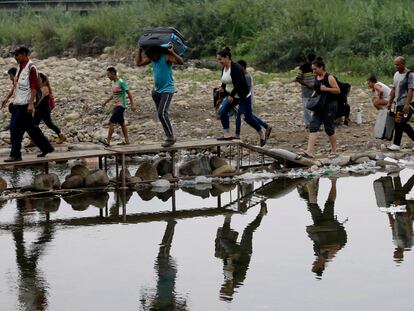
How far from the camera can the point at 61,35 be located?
41.4 meters

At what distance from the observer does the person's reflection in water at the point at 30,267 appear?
33.0ft

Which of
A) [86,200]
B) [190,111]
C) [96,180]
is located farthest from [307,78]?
[190,111]

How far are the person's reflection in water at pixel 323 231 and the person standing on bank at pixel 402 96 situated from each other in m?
2.57

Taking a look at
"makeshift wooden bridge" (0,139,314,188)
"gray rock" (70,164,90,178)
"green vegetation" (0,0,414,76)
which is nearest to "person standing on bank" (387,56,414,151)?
"makeshift wooden bridge" (0,139,314,188)

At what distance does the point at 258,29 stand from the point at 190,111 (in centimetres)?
1269

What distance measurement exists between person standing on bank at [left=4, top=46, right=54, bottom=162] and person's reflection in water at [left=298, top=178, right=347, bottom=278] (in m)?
3.87

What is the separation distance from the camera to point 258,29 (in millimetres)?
35562

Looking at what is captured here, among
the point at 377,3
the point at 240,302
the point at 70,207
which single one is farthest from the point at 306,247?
the point at 377,3

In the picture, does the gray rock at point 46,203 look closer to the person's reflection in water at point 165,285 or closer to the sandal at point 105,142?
→ the person's reflection in water at point 165,285

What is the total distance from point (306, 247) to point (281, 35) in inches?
827

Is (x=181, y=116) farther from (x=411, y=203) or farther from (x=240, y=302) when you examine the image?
(x=240, y=302)

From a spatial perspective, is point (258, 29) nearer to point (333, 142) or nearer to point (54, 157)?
point (333, 142)

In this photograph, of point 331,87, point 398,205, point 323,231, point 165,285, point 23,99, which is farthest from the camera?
point 331,87

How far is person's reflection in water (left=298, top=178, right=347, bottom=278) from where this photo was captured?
1162cm
